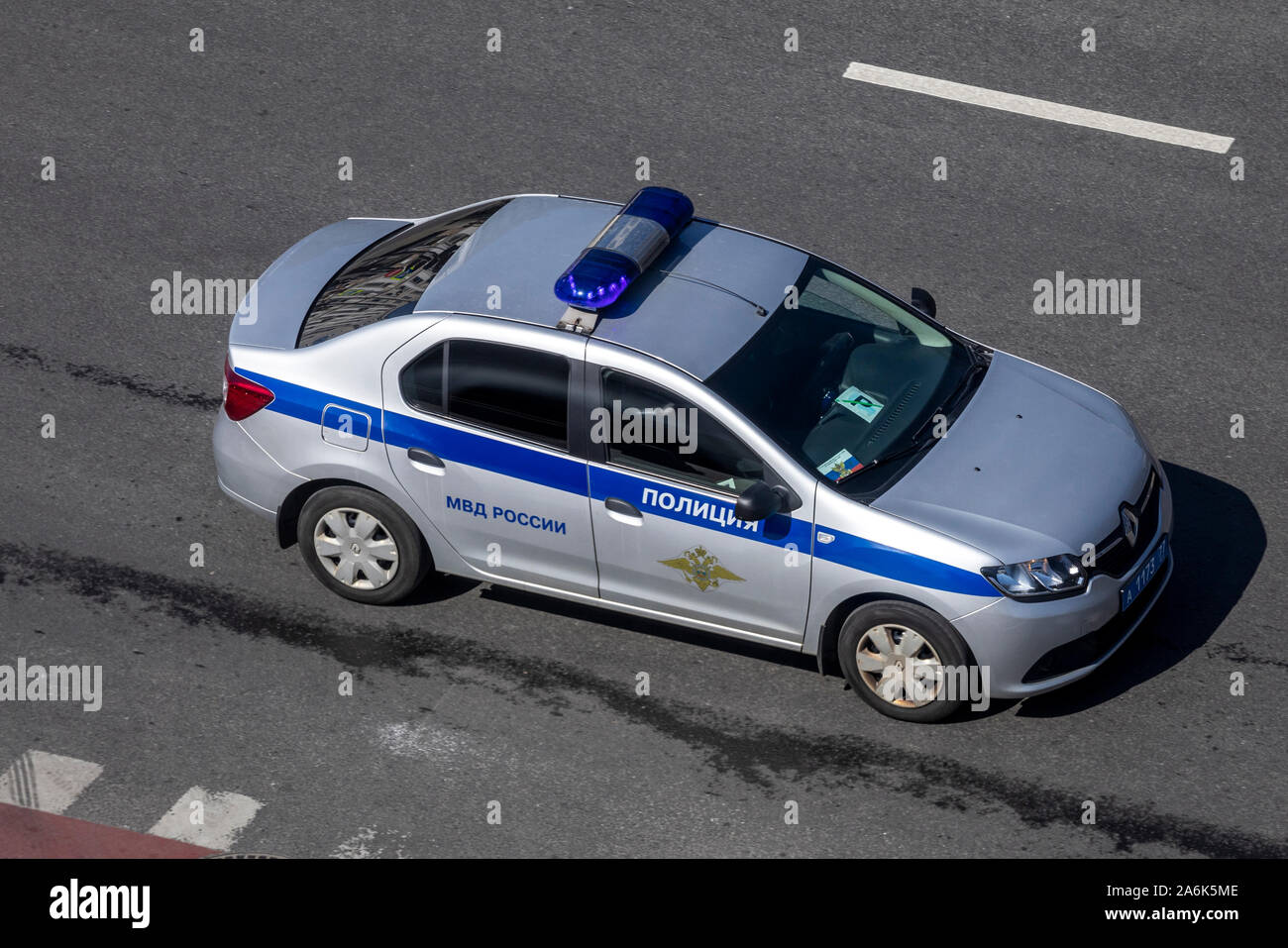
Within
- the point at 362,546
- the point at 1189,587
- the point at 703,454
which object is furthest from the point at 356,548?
the point at 1189,587

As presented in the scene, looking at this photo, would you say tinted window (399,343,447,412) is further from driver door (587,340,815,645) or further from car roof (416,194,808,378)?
A: driver door (587,340,815,645)

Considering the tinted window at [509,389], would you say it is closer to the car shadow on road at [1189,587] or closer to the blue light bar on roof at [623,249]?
the blue light bar on roof at [623,249]

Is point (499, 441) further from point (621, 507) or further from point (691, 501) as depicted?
point (691, 501)

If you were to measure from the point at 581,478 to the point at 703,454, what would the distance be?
0.61 m

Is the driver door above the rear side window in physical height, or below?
below

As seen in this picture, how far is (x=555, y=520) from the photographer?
7621 millimetres

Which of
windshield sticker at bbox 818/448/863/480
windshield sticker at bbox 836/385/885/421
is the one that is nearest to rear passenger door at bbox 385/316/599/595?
windshield sticker at bbox 818/448/863/480

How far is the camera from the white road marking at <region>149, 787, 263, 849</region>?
7.04 meters

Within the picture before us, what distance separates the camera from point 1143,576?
7570mm

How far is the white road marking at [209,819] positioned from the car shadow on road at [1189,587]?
3.68m

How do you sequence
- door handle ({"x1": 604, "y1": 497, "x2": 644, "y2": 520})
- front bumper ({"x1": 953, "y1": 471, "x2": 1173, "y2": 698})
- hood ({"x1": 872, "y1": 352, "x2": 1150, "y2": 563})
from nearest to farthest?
front bumper ({"x1": 953, "y1": 471, "x2": 1173, "y2": 698}) < hood ({"x1": 872, "y1": 352, "x2": 1150, "y2": 563}) < door handle ({"x1": 604, "y1": 497, "x2": 644, "y2": 520})

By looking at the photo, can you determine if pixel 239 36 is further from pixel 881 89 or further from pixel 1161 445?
pixel 1161 445

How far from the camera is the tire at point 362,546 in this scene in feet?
26.1

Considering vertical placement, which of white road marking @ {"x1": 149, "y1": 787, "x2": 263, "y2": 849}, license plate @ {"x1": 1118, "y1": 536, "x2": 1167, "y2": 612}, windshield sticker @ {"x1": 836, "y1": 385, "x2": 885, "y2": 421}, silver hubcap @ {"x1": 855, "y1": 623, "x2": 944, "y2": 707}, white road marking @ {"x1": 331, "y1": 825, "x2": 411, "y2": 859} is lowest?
white road marking @ {"x1": 331, "y1": 825, "x2": 411, "y2": 859}
